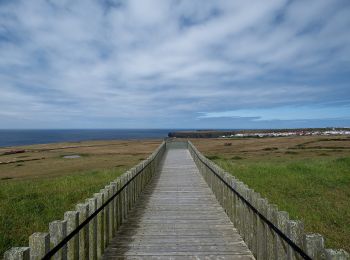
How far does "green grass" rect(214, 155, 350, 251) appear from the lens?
932 centimetres

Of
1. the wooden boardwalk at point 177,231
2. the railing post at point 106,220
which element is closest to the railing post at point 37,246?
the wooden boardwalk at point 177,231

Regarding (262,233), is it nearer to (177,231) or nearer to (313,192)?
(177,231)

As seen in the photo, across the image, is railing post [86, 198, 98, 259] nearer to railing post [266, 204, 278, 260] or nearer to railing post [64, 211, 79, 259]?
railing post [64, 211, 79, 259]

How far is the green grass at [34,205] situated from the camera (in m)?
8.59

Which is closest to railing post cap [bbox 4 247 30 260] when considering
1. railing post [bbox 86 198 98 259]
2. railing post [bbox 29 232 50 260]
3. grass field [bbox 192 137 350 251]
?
railing post [bbox 29 232 50 260]

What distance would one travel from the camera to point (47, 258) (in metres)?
3.47

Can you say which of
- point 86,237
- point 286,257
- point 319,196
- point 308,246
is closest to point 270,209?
point 286,257

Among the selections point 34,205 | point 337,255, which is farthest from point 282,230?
point 34,205

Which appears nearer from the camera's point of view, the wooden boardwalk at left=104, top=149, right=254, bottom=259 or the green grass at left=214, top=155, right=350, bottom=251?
the wooden boardwalk at left=104, top=149, right=254, bottom=259

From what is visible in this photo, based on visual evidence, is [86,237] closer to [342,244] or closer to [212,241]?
[212,241]

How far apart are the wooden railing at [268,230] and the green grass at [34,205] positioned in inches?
202

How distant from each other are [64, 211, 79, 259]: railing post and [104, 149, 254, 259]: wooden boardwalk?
1.19m

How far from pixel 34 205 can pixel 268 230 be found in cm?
919

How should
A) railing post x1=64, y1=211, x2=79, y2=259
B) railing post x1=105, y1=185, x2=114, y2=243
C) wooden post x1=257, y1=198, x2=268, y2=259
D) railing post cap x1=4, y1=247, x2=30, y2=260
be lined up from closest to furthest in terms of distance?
railing post cap x1=4, y1=247, x2=30, y2=260
railing post x1=64, y1=211, x2=79, y2=259
wooden post x1=257, y1=198, x2=268, y2=259
railing post x1=105, y1=185, x2=114, y2=243
